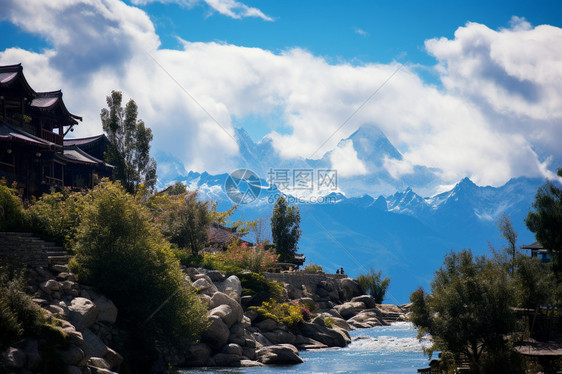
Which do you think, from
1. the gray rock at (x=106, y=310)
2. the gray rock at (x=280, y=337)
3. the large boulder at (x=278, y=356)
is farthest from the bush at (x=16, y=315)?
the gray rock at (x=280, y=337)

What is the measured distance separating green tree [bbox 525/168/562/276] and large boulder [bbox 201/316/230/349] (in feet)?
82.5

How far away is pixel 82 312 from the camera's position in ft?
72.4

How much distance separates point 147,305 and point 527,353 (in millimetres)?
17574

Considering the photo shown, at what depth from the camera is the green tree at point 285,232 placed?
6819 centimetres

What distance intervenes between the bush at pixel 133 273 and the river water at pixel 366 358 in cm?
380

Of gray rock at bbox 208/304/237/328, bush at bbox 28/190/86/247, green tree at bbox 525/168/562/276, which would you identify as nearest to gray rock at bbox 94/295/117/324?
bush at bbox 28/190/86/247

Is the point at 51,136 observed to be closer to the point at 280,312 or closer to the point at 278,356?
the point at 280,312

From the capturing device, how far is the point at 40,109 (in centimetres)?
4994

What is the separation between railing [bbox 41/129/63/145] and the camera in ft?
163

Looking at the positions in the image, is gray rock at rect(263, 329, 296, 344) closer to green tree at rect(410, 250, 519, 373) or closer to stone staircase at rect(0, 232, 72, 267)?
green tree at rect(410, 250, 519, 373)

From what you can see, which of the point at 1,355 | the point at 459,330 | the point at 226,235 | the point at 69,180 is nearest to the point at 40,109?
the point at 69,180

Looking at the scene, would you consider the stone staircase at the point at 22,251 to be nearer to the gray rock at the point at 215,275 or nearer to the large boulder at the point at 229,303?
the large boulder at the point at 229,303

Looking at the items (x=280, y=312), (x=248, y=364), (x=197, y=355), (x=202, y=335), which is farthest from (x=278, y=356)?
(x=280, y=312)

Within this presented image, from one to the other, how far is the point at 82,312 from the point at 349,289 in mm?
49605
